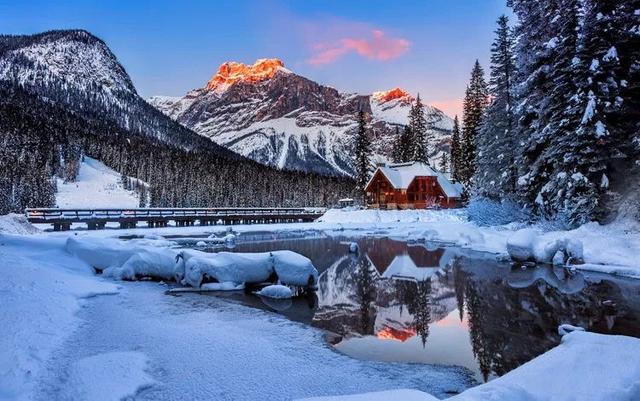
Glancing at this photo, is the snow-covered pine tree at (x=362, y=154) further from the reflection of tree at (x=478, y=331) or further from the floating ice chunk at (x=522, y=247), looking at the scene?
the reflection of tree at (x=478, y=331)

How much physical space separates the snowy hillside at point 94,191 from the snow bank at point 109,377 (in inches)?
3273

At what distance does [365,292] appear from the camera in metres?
16.0

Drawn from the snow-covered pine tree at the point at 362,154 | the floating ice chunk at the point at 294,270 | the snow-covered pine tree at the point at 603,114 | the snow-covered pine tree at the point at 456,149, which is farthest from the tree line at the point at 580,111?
the snow-covered pine tree at the point at 456,149

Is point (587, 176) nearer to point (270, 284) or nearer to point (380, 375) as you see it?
point (270, 284)

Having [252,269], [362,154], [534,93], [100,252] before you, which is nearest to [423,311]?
[252,269]

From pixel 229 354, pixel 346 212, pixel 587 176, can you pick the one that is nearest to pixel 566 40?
pixel 587 176

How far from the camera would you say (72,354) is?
26.9 feet

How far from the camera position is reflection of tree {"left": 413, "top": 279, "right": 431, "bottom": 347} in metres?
11.2

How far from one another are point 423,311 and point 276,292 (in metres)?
4.93

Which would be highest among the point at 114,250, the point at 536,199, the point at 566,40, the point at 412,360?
the point at 566,40

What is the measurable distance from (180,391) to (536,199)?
24.7 m

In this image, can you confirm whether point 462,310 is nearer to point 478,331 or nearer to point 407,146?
point 478,331

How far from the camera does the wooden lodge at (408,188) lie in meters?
66.3

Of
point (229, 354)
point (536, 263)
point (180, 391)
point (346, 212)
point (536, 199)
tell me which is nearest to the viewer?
point (180, 391)
